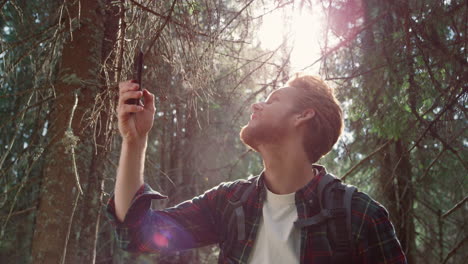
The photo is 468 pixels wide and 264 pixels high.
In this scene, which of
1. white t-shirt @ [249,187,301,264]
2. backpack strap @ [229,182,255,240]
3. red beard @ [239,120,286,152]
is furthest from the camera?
red beard @ [239,120,286,152]

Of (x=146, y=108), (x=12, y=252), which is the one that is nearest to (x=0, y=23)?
(x=12, y=252)

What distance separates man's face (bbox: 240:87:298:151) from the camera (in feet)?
7.35

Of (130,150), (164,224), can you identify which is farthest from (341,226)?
(130,150)

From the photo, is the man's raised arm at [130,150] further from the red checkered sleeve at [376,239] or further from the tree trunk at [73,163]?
the red checkered sleeve at [376,239]

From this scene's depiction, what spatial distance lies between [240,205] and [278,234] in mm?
249

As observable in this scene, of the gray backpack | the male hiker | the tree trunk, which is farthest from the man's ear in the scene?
the tree trunk

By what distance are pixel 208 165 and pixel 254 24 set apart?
6.62m

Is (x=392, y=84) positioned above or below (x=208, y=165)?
below

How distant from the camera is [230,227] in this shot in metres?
1.98

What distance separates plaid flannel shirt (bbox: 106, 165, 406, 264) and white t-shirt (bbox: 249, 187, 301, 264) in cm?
4

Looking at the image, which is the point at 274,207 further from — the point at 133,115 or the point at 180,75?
the point at 180,75

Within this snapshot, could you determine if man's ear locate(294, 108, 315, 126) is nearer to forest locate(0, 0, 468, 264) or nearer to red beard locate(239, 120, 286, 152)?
red beard locate(239, 120, 286, 152)

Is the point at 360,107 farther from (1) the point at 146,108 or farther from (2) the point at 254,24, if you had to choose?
(1) the point at 146,108

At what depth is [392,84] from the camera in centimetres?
410
